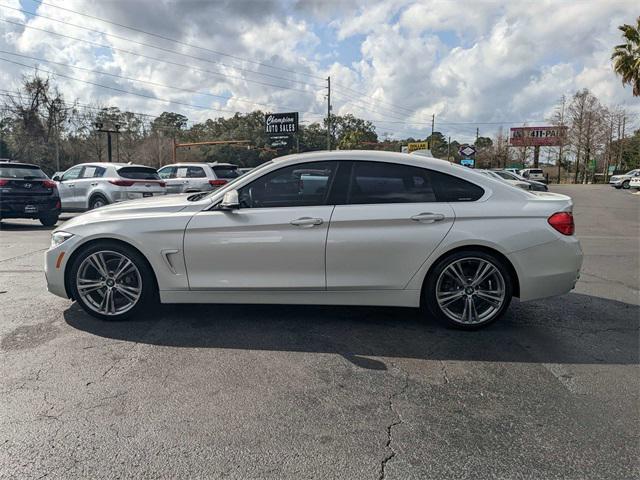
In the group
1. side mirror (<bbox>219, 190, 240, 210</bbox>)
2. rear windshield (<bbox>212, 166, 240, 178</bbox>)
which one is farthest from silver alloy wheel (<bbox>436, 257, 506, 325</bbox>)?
rear windshield (<bbox>212, 166, 240, 178</bbox>)

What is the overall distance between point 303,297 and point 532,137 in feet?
225

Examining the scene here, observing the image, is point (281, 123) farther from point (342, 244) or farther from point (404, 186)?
point (342, 244)

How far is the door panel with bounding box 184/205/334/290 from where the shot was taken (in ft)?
13.2

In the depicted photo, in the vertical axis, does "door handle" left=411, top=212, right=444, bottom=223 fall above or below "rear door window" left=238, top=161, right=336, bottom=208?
below

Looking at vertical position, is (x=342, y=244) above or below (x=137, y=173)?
below

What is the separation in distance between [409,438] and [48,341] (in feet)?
10.2

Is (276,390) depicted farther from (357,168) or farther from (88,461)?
(357,168)

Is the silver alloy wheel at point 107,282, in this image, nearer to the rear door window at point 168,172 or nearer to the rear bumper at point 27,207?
the rear bumper at point 27,207

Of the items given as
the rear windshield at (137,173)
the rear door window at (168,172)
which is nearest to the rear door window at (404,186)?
the rear windshield at (137,173)

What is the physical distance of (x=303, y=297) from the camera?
416cm

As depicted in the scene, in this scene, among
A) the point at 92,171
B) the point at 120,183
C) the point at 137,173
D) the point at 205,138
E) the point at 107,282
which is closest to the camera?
the point at 107,282

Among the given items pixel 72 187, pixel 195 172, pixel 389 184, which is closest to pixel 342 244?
pixel 389 184

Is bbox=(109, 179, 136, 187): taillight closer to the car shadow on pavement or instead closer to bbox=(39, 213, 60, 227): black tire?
bbox=(39, 213, 60, 227): black tire

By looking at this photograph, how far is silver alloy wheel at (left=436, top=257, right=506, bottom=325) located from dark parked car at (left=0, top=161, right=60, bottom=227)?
35.6 feet
